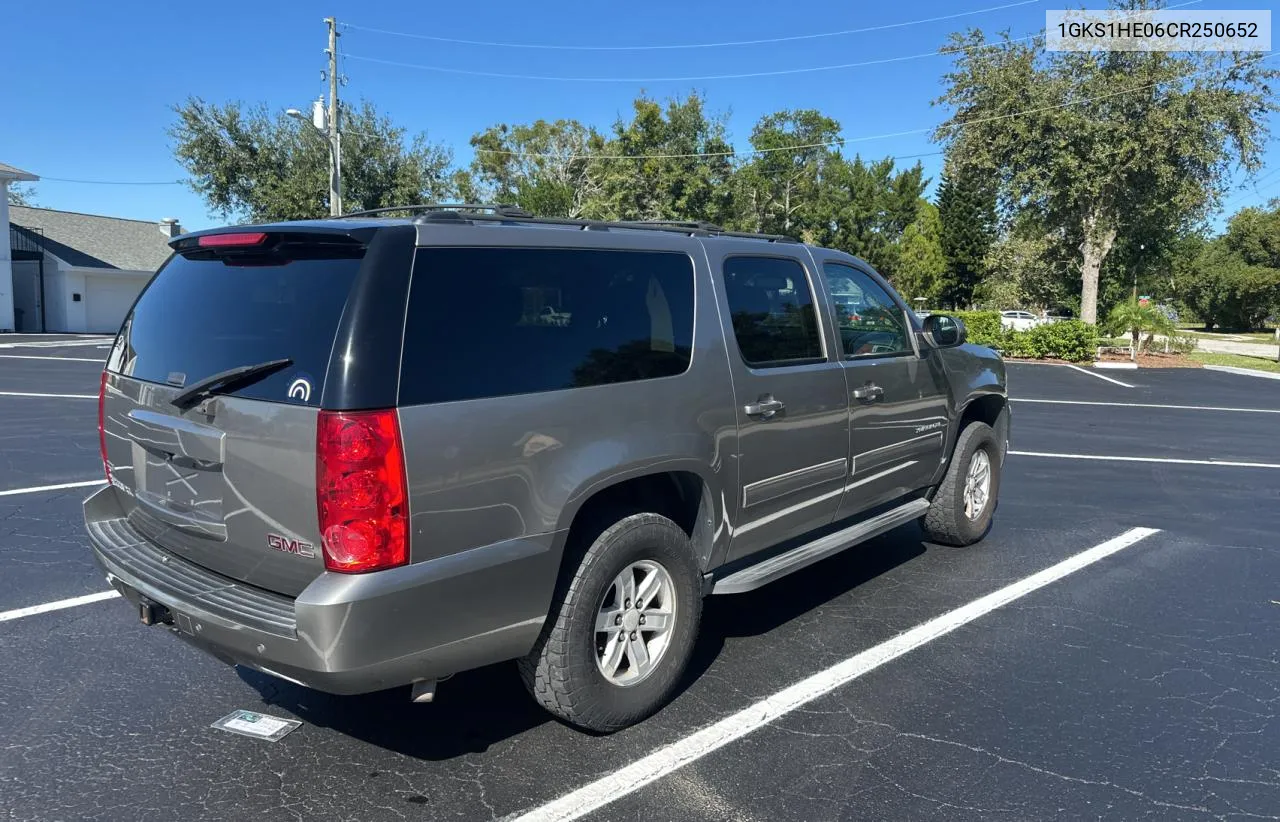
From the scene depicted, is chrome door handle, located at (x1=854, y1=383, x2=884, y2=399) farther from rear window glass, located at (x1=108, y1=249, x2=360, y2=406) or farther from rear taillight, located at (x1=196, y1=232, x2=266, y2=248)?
rear taillight, located at (x1=196, y1=232, x2=266, y2=248)

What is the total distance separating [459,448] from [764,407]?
5.40ft

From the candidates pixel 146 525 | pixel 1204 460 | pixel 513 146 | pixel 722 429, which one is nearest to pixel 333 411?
pixel 146 525

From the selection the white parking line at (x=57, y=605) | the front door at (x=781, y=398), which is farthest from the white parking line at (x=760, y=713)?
the white parking line at (x=57, y=605)

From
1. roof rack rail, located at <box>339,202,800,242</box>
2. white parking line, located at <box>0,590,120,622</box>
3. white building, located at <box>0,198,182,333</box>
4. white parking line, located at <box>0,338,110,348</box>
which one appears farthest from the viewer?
white building, located at <box>0,198,182,333</box>

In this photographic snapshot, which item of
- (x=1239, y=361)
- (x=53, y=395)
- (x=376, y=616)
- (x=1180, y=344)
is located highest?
(x=1180, y=344)

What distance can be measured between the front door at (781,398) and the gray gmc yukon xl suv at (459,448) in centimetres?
2

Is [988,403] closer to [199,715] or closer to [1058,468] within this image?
[1058,468]

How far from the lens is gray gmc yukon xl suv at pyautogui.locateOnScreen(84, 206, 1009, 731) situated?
2783 mm

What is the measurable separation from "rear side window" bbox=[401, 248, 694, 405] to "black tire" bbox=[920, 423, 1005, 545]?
2.87 metres

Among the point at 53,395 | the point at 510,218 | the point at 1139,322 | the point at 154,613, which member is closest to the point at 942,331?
the point at 510,218

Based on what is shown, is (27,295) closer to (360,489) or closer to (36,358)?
(36,358)

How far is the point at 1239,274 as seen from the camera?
56594 mm

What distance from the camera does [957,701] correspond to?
3863 mm

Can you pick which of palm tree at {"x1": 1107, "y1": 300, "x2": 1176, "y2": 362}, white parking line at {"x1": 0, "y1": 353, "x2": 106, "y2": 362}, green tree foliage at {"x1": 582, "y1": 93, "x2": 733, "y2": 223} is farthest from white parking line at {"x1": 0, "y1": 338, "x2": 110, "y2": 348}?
palm tree at {"x1": 1107, "y1": 300, "x2": 1176, "y2": 362}
